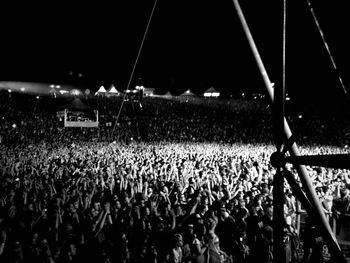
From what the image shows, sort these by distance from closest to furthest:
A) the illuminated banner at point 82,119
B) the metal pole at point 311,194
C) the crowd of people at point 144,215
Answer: the metal pole at point 311,194
the crowd of people at point 144,215
the illuminated banner at point 82,119

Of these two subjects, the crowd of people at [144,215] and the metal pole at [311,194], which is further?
the crowd of people at [144,215]

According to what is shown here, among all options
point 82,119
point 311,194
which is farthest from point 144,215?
point 82,119

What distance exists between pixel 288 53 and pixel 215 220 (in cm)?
477

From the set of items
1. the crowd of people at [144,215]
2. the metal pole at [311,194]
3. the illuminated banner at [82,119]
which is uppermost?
the illuminated banner at [82,119]

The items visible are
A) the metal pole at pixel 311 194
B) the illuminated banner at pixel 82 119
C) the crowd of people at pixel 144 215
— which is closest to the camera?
the metal pole at pixel 311 194

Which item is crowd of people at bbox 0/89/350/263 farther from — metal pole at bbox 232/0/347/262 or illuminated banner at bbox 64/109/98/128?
illuminated banner at bbox 64/109/98/128

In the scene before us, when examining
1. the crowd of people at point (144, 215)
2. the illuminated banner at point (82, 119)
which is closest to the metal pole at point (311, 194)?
the crowd of people at point (144, 215)

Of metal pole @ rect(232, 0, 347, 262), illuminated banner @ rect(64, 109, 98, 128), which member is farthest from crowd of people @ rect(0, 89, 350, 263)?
illuminated banner @ rect(64, 109, 98, 128)

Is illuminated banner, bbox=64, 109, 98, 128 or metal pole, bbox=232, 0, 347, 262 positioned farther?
illuminated banner, bbox=64, 109, 98, 128

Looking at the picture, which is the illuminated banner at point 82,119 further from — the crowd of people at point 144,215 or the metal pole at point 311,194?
the metal pole at point 311,194

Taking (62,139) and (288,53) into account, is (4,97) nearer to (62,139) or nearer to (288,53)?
(62,139)

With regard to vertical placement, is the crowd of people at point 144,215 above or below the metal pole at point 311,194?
below

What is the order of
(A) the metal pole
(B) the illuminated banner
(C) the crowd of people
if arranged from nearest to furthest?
(A) the metal pole, (C) the crowd of people, (B) the illuminated banner

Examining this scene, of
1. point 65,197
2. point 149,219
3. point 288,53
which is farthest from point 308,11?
point 65,197
